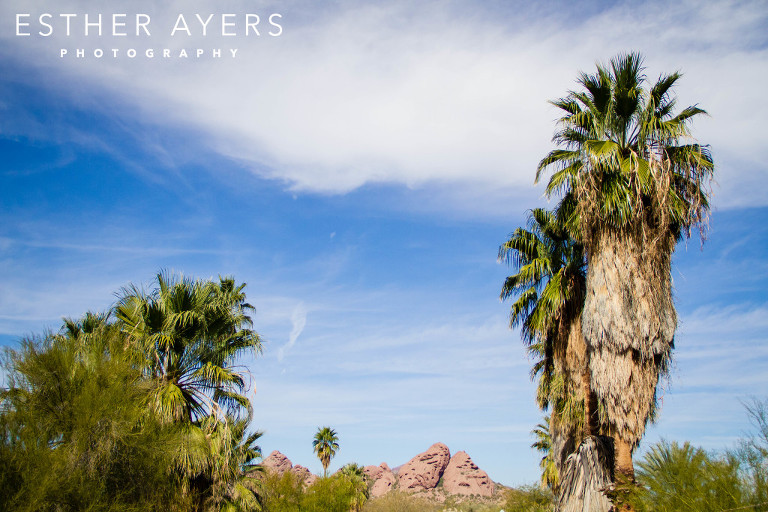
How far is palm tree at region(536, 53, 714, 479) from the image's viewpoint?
12.3 meters

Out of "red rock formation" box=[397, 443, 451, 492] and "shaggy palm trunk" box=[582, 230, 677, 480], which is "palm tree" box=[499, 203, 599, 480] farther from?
"red rock formation" box=[397, 443, 451, 492]

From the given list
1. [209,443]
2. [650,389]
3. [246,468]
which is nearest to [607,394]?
[650,389]

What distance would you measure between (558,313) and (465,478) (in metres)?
143

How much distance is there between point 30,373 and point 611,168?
1299 centimetres

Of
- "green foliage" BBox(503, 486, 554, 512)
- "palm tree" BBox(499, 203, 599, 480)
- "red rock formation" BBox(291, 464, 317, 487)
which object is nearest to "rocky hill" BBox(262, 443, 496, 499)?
"red rock formation" BBox(291, 464, 317, 487)

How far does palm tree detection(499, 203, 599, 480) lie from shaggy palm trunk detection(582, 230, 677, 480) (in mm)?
1468

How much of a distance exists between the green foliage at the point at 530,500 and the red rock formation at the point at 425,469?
111767 millimetres

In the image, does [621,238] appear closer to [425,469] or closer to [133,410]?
[133,410]

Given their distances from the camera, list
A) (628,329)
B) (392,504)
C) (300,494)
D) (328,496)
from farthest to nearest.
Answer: (392,504), (328,496), (300,494), (628,329)

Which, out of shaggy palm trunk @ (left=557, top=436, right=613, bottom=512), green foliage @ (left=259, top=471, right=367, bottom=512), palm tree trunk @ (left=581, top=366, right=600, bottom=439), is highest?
palm tree trunk @ (left=581, top=366, right=600, bottom=439)

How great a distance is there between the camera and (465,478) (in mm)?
146000

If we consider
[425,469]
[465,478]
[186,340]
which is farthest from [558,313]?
[425,469]

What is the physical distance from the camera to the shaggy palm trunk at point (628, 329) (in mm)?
12203

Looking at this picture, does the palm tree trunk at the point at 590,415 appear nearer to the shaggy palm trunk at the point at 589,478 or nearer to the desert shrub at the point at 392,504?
the shaggy palm trunk at the point at 589,478
